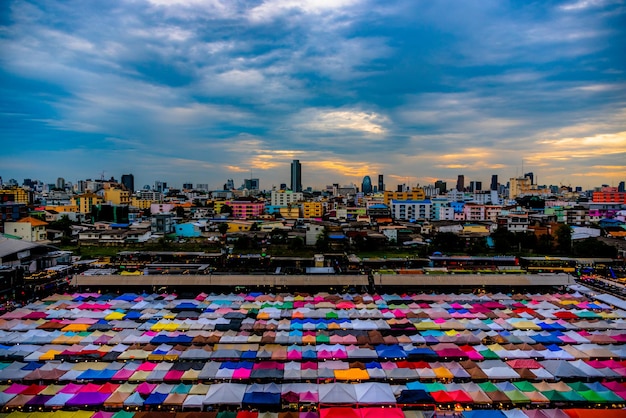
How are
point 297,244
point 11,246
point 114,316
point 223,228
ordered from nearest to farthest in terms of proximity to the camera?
1. point 114,316
2. point 11,246
3. point 297,244
4. point 223,228

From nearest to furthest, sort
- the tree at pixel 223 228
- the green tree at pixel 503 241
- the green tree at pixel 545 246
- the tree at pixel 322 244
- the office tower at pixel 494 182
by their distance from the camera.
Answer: the tree at pixel 322 244, the green tree at pixel 545 246, the green tree at pixel 503 241, the tree at pixel 223 228, the office tower at pixel 494 182

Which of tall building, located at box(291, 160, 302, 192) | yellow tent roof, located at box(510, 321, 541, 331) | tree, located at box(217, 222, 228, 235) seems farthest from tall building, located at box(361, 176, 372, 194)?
yellow tent roof, located at box(510, 321, 541, 331)

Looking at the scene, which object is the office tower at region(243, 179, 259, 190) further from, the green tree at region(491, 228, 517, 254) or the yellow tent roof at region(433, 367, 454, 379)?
the yellow tent roof at region(433, 367, 454, 379)

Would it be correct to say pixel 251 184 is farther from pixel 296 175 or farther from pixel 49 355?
pixel 49 355

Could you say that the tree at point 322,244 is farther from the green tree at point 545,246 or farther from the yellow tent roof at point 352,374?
the yellow tent roof at point 352,374

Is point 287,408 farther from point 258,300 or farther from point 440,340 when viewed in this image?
point 258,300

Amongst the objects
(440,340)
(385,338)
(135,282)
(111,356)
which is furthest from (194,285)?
(440,340)

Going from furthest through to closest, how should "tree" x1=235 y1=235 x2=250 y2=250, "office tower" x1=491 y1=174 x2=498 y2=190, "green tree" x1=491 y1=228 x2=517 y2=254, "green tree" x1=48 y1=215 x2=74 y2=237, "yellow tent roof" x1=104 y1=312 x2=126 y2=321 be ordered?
"office tower" x1=491 y1=174 x2=498 y2=190
"green tree" x1=48 y1=215 x2=74 y2=237
"tree" x1=235 y1=235 x2=250 y2=250
"green tree" x1=491 y1=228 x2=517 y2=254
"yellow tent roof" x1=104 y1=312 x2=126 y2=321

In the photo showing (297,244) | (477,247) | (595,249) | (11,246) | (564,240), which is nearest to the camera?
(11,246)

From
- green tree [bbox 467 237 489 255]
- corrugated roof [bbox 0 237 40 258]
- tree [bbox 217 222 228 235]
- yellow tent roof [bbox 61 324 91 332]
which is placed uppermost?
corrugated roof [bbox 0 237 40 258]

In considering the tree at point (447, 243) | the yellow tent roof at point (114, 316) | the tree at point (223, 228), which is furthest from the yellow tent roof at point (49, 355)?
the tree at point (223, 228)

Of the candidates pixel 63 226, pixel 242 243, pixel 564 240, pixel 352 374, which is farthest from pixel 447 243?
pixel 63 226
